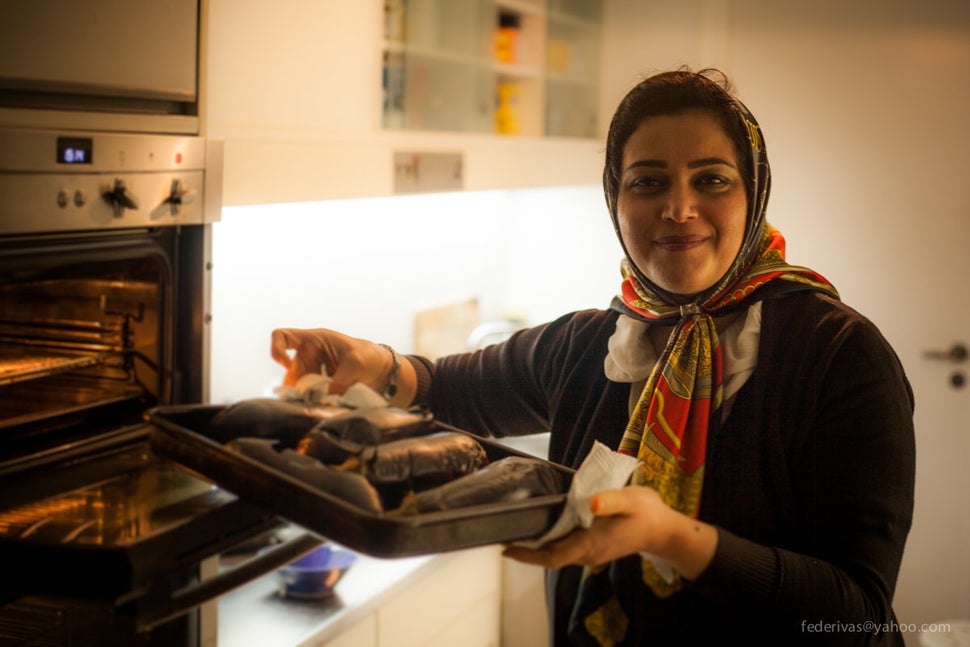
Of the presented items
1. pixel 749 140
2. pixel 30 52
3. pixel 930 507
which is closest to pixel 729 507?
pixel 749 140

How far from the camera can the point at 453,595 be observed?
2502 mm

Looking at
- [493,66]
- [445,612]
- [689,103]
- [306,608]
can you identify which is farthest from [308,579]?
[493,66]

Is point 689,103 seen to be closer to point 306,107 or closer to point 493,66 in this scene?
point 306,107

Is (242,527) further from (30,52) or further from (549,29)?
(549,29)

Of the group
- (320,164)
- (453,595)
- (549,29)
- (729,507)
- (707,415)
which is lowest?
(453,595)

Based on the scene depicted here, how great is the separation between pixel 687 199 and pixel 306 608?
1.24m

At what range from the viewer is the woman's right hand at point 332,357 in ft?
4.17

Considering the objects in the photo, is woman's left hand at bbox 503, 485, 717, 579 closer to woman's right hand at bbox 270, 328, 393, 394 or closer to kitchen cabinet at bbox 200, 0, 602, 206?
woman's right hand at bbox 270, 328, 393, 394

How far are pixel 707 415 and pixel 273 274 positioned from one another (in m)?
1.37

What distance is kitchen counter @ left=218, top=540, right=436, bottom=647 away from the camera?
1836 mm

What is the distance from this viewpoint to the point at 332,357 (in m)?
1.34

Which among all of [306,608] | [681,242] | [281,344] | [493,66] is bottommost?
[306,608]

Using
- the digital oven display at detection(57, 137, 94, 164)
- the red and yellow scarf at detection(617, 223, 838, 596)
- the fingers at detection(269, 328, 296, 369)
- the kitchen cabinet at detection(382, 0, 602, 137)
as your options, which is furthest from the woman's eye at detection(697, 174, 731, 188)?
the kitchen cabinet at detection(382, 0, 602, 137)

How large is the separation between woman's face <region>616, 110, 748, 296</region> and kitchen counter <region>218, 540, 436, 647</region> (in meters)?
0.86
